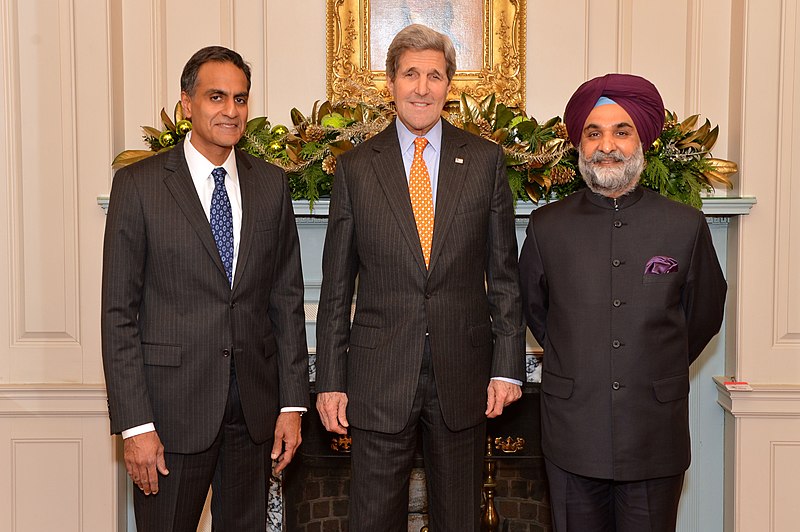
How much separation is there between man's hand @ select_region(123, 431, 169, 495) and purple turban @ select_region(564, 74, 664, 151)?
1.44 metres

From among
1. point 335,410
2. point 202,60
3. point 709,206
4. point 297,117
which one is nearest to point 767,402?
point 709,206

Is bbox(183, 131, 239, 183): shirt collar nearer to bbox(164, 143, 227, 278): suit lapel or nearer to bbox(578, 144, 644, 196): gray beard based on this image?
bbox(164, 143, 227, 278): suit lapel

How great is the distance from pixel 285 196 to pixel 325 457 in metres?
1.35

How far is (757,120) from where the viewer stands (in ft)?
10.6

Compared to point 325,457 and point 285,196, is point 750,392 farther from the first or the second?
point 285,196

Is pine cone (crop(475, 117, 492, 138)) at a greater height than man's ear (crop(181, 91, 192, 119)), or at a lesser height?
greater

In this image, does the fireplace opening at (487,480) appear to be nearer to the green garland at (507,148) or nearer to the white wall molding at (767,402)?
the white wall molding at (767,402)

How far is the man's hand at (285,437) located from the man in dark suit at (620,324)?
705mm

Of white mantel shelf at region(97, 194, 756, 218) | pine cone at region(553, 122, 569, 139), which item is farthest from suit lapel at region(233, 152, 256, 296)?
pine cone at region(553, 122, 569, 139)

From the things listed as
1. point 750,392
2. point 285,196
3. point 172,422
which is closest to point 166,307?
point 172,422

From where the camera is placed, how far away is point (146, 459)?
2176 mm

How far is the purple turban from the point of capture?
2346 mm

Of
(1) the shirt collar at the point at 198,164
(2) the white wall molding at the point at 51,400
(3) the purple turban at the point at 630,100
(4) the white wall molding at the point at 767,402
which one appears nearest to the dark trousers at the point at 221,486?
(1) the shirt collar at the point at 198,164

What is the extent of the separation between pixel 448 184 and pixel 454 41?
4.30 ft
